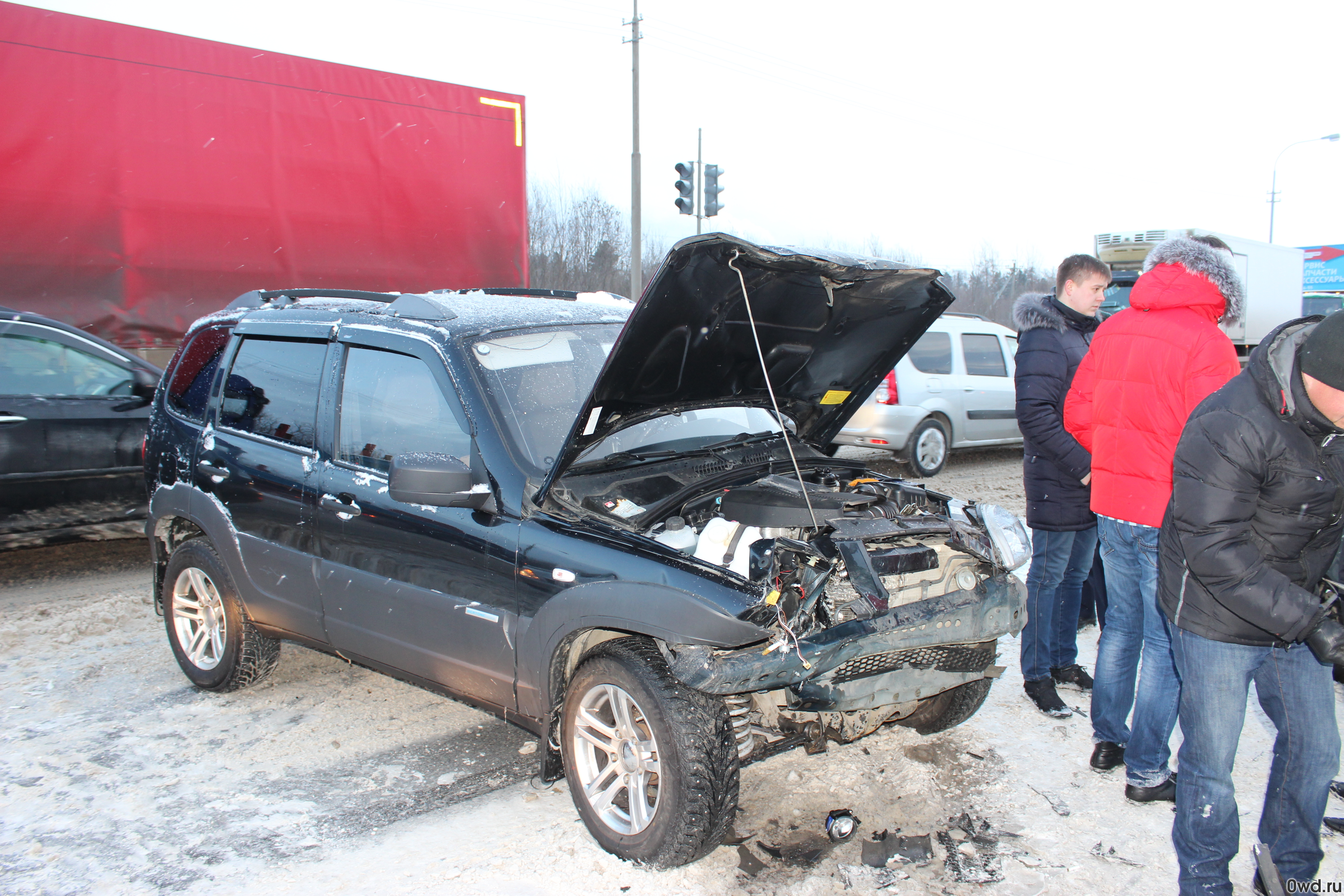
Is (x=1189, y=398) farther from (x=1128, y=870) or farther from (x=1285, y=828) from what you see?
(x=1128, y=870)

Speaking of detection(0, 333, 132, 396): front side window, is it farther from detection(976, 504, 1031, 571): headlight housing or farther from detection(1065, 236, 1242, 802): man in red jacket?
detection(1065, 236, 1242, 802): man in red jacket

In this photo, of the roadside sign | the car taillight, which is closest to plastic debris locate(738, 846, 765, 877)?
the car taillight

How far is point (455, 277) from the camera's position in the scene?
352 inches

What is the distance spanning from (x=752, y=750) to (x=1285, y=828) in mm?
1576

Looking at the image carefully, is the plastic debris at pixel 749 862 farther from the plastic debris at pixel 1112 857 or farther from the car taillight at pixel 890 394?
the car taillight at pixel 890 394

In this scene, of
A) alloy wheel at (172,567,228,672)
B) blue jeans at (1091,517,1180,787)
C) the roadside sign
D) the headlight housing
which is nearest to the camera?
blue jeans at (1091,517,1180,787)

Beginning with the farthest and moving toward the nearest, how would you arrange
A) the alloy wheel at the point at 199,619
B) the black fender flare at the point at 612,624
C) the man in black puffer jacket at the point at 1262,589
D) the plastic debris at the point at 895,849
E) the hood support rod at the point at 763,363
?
the alloy wheel at the point at 199,619 → the hood support rod at the point at 763,363 → the plastic debris at the point at 895,849 → the black fender flare at the point at 612,624 → the man in black puffer jacket at the point at 1262,589

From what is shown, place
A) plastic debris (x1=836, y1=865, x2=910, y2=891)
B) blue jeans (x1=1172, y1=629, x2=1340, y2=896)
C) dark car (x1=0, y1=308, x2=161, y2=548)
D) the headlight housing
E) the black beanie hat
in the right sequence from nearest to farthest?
the black beanie hat, blue jeans (x1=1172, y1=629, x2=1340, y2=896), plastic debris (x1=836, y1=865, x2=910, y2=891), the headlight housing, dark car (x1=0, y1=308, x2=161, y2=548)

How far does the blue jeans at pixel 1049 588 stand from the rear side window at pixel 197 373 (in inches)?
164

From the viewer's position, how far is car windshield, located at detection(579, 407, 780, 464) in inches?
141

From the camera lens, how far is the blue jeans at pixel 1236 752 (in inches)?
99.3

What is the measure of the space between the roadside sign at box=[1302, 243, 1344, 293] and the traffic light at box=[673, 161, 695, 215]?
34400 millimetres

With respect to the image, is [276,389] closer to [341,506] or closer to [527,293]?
[341,506]

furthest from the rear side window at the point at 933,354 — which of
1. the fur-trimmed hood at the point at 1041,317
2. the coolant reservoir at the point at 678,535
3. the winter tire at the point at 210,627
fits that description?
the winter tire at the point at 210,627
